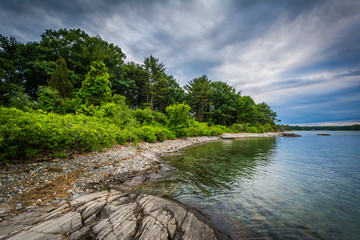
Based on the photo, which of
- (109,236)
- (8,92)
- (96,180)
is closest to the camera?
(109,236)

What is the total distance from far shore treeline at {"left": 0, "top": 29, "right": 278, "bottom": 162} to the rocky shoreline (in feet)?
4.94

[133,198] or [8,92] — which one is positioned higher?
[8,92]

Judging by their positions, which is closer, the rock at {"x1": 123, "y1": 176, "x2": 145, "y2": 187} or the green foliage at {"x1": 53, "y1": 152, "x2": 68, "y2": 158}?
the rock at {"x1": 123, "y1": 176, "x2": 145, "y2": 187}

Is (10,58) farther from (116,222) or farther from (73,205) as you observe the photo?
(116,222)

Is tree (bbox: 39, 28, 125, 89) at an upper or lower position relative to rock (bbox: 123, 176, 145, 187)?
upper

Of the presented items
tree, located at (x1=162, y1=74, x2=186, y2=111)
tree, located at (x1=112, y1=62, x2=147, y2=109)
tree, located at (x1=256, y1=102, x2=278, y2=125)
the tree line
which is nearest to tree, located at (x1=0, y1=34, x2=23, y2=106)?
the tree line

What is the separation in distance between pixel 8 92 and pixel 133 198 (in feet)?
72.5

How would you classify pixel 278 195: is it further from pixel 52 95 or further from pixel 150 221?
pixel 52 95

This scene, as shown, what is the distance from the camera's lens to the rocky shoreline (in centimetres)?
292

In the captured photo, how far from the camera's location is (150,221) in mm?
3297

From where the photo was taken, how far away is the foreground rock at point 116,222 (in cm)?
283

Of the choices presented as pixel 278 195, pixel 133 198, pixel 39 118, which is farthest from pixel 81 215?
pixel 278 195

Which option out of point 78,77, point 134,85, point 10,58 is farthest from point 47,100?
point 134,85

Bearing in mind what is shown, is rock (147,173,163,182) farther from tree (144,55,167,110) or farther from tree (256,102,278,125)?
tree (256,102,278,125)
